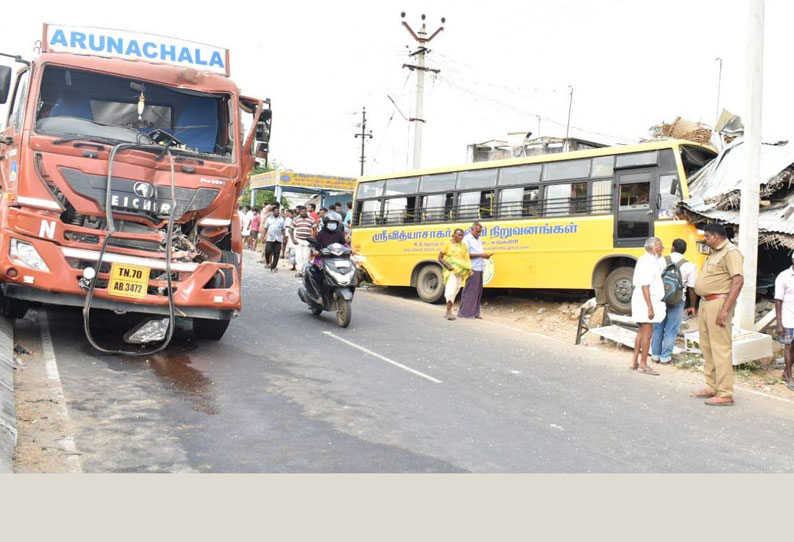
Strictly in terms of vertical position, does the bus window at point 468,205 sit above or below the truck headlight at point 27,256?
above

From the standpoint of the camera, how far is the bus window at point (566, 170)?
40.4 ft

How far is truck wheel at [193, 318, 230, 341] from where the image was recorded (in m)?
7.87

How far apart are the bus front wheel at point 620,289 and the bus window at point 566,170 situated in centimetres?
193

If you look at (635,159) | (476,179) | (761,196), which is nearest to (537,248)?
(476,179)

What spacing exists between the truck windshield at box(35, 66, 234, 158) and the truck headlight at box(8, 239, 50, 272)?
1180 mm

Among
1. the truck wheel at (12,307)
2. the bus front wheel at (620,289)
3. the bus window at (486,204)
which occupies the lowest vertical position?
the truck wheel at (12,307)

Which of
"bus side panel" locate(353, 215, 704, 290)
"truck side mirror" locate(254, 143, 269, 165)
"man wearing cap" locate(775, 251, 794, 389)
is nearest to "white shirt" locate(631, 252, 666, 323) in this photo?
"man wearing cap" locate(775, 251, 794, 389)

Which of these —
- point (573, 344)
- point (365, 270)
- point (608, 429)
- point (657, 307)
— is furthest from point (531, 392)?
point (365, 270)

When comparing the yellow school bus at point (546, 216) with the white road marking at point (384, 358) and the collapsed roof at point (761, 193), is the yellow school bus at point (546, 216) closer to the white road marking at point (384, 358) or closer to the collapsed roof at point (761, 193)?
the collapsed roof at point (761, 193)

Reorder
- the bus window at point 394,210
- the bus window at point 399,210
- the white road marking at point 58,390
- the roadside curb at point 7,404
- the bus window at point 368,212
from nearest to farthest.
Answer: the roadside curb at point 7,404 → the white road marking at point 58,390 → the bus window at point 399,210 → the bus window at point 394,210 → the bus window at point 368,212

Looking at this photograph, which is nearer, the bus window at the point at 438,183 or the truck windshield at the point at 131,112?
the truck windshield at the point at 131,112

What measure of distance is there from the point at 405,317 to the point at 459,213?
3655 millimetres

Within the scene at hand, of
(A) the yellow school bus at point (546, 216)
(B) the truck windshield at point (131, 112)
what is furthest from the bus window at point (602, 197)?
(B) the truck windshield at point (131, 112)

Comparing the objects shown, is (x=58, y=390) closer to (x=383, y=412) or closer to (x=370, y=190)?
(x=383, y=412)
